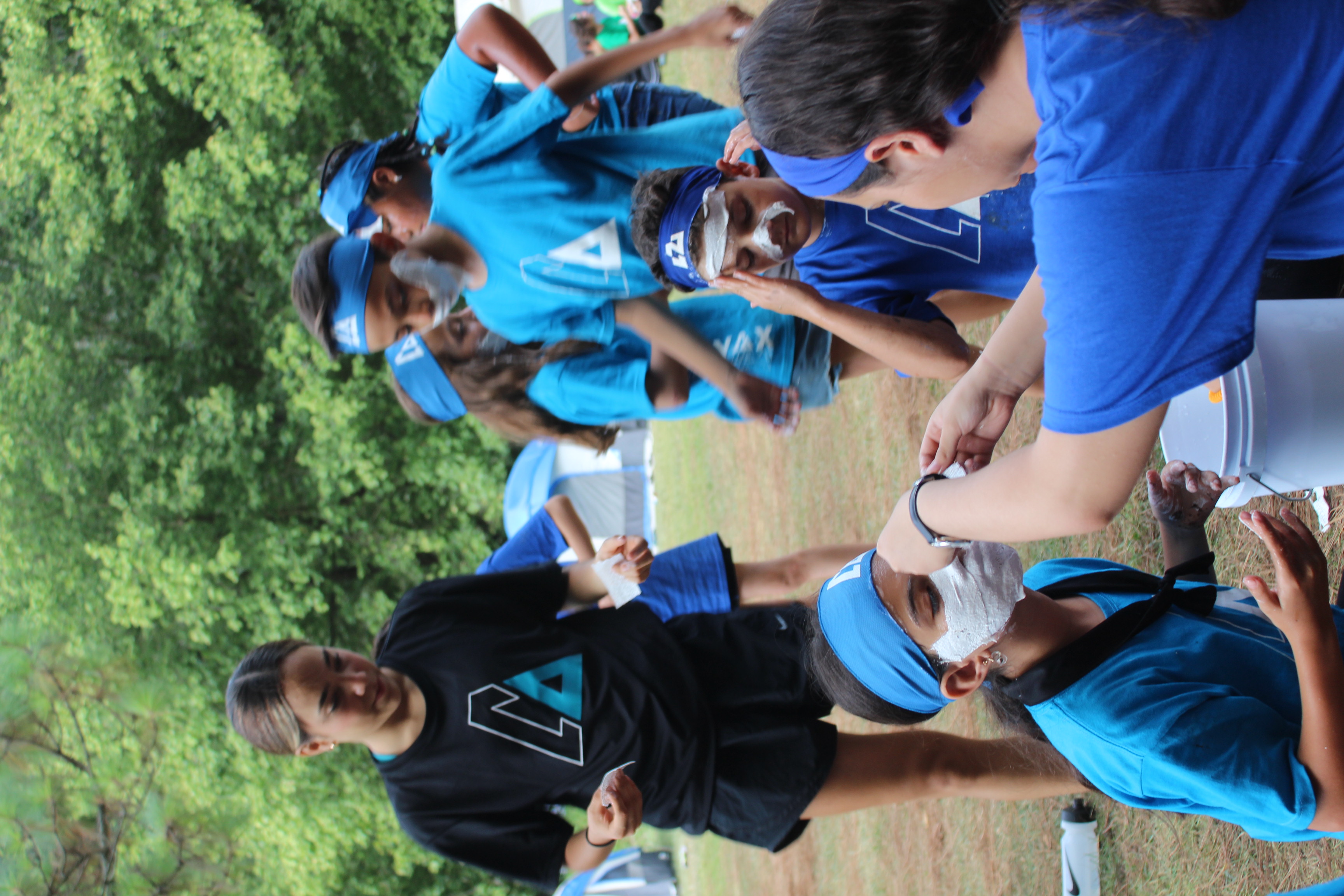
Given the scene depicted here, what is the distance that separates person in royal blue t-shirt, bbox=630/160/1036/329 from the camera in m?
2.59

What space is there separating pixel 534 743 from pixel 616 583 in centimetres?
73

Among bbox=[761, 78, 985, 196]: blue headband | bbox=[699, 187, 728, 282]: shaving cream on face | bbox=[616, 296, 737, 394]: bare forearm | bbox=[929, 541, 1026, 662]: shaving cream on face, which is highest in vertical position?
bbox=[761, 78, 985, 196]: blue headband

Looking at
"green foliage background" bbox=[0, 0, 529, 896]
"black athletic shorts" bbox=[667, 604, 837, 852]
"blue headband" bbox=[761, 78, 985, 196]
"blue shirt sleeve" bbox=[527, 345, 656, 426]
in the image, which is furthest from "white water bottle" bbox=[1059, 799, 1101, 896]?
"green foliage background" bbox=[0, 0, 529, 896]

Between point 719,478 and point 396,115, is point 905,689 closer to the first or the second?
point 719,478

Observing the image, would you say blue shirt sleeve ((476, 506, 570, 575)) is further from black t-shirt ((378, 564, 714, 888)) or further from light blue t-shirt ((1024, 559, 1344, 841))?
light blue t-shirt ((1024, 559, 1344, 841))

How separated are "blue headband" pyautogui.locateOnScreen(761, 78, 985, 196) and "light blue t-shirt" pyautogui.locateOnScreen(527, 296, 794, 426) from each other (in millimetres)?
1714

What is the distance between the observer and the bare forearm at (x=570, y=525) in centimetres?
460

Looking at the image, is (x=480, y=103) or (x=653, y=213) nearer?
(x=653, y=213)

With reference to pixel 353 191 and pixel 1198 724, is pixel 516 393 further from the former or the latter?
pixel 1198 724

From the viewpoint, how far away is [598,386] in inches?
136

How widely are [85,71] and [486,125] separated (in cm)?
1305

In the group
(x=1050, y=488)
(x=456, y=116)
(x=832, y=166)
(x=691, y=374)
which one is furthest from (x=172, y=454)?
(x=1050, y=488)

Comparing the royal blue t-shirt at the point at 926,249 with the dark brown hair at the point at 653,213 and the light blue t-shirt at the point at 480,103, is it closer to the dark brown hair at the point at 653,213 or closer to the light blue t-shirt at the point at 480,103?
the dark brown hair at the point at 653,213

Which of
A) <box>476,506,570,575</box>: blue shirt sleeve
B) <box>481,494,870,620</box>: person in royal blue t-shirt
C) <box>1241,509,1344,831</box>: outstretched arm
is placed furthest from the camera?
<box>476,506,570,575</box>: blue shirt sleeve
